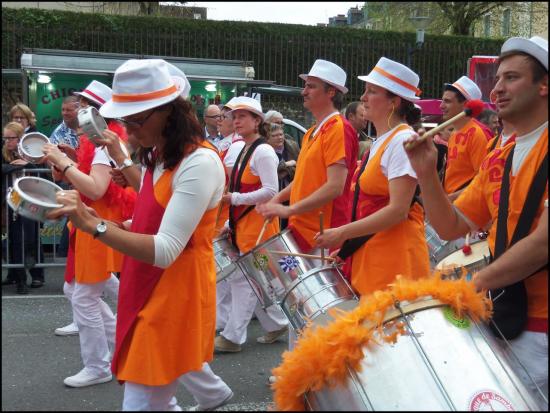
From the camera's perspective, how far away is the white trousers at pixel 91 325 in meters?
4.85

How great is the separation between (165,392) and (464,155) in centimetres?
373

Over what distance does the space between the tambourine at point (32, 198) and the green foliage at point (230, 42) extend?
1292cm

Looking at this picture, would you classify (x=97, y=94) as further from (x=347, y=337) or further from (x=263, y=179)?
(x=347, y=337)

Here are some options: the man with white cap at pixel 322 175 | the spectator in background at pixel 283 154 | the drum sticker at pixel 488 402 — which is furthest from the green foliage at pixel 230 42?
the drum sticker at pixel 488 402

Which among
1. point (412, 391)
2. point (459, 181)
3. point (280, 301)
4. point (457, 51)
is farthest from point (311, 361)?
point (457, 51)

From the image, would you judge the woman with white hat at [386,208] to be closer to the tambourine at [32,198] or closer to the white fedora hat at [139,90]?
the white fedora hat at [139,90]

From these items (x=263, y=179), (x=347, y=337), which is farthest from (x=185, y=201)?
(x=263, y=179)

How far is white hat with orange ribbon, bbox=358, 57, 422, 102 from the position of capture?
3.88 meters

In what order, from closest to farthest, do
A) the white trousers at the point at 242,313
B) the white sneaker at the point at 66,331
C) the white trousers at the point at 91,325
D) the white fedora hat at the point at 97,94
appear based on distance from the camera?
1. the white trousers at the point at 91,325
2. the white fedora hat at the point at 97,94
3. the white trousers at the point at 242,313
4. the white sneaker at the point at 66,331

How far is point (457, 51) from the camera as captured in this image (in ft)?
46.9

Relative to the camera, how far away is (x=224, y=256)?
5.67m

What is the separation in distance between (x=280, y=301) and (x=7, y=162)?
4864 mm

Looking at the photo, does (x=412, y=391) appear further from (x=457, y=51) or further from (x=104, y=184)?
(x=457, y=51)

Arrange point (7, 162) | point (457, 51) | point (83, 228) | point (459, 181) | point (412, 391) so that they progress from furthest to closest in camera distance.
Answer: point (457, 51)
point (7, 162)
point (459, 181)
point (83, 228)
point (412, 391)
